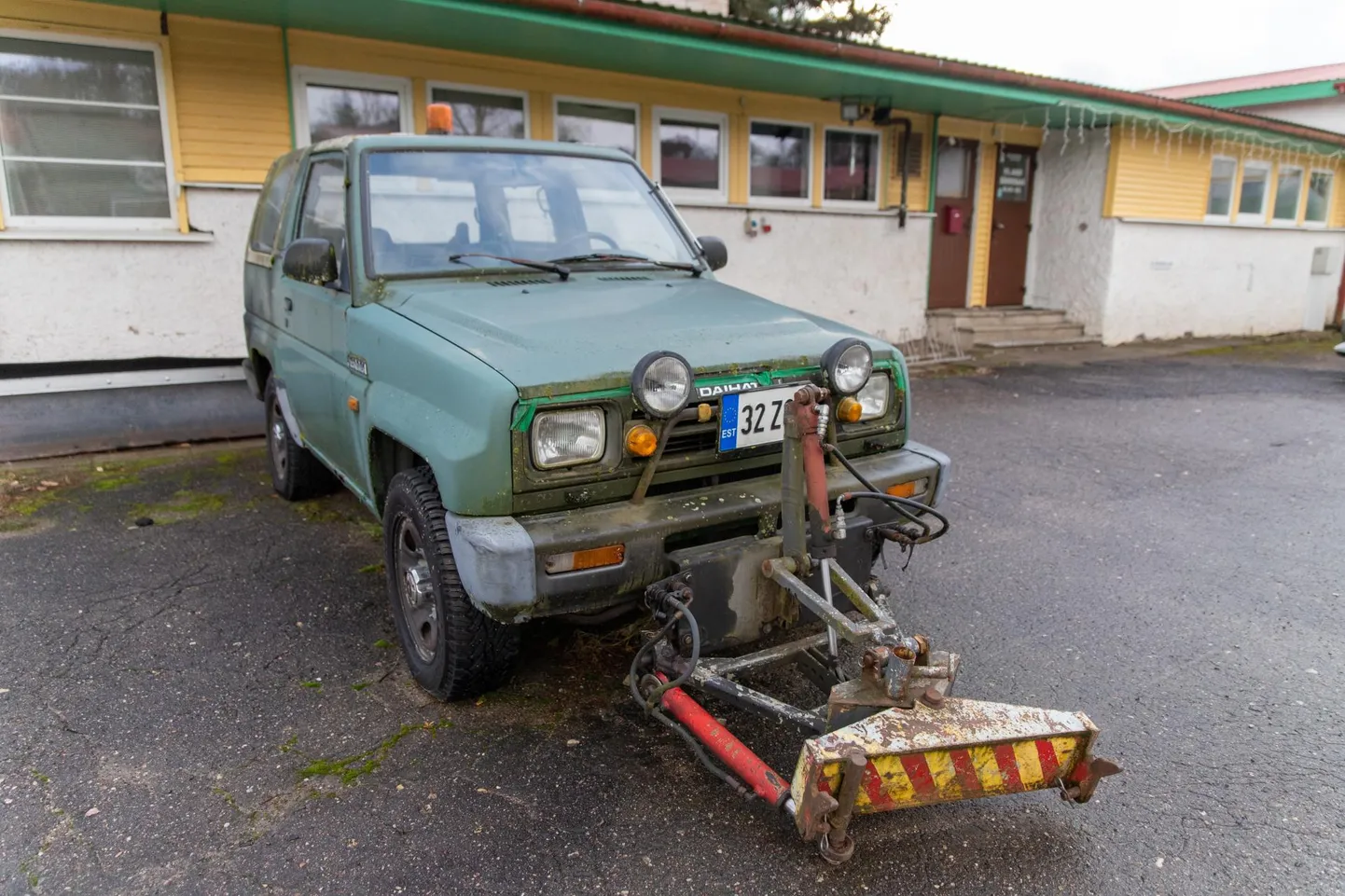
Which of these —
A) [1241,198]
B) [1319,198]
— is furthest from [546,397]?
[1319,198]

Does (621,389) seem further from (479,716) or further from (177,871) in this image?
(177,871)

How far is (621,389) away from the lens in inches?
108

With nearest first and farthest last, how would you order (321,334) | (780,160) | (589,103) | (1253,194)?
1. (321,334)
2. (589,103)
3. (780,160)
4. (1253,194)

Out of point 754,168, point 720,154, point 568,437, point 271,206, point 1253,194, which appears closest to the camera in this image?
point 568,437

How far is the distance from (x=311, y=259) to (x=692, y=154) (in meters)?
6.78

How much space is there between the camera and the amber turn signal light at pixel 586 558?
2.61 meters

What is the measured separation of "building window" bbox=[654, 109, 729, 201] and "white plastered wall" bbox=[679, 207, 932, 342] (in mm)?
314

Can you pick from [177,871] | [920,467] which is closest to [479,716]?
[177,871]

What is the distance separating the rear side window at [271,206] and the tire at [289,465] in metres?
0.84

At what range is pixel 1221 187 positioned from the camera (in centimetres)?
1434

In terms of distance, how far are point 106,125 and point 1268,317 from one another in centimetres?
1749

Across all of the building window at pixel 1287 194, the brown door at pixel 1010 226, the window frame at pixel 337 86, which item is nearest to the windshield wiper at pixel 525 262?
the window frame at pixel 337 86

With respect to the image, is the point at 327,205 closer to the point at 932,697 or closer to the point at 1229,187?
the point at 932,697

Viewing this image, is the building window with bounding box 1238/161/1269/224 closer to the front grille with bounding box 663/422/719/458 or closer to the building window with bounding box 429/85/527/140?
the building window with bounding box 429/85/527/140
